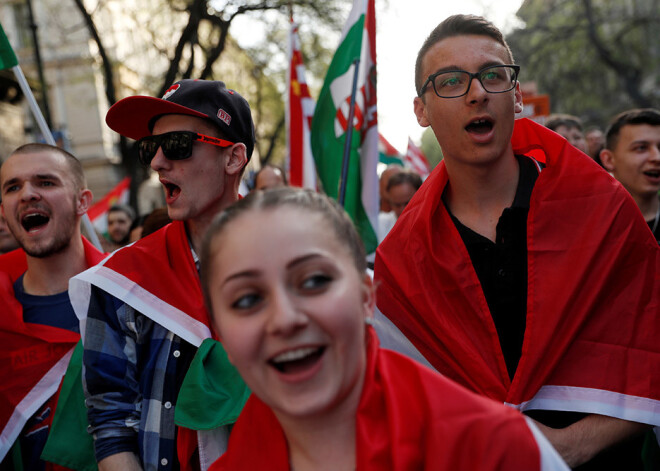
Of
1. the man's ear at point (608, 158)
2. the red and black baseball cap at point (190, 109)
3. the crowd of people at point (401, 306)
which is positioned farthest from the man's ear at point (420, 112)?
the man's ear at point (608, 158)

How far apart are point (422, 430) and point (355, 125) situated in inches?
132

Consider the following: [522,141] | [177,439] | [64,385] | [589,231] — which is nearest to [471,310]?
[589,231]

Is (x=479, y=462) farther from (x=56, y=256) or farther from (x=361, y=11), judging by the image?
(x=361, y=11)

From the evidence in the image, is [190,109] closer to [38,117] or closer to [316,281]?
[316,281]

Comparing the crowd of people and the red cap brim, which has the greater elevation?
the red cap brim

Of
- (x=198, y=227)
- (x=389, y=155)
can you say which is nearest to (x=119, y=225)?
(x=389, y=155)

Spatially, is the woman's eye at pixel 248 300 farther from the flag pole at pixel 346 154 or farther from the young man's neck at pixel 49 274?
the flag pole at pixel 346 154

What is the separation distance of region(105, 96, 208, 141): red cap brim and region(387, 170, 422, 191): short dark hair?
3.81 m

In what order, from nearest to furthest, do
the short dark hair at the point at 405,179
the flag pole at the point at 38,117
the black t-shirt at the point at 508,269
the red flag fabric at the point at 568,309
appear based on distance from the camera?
the red flag fabric at the point at 568,309 < the black t-shirt at the point at 508,269 < the flag pole at the point at 38,117 < the short dark hair at the point at 405,179

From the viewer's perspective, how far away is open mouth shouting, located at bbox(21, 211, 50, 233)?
3191 millimetres

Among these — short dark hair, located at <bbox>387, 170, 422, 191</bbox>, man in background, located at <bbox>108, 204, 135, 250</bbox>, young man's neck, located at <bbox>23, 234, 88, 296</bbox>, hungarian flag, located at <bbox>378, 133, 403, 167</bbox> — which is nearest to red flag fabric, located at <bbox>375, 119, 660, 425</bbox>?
young man's neck, located at <bbox>23, 234, 88, 296</bbox>

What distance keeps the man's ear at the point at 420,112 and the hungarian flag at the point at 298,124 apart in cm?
299

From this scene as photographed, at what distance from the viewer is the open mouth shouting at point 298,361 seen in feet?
4.94

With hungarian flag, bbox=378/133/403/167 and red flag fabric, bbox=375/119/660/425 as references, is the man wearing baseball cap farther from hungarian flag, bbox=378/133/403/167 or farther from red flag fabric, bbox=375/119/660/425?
hungarian flag, bbox=378/133/403/167
